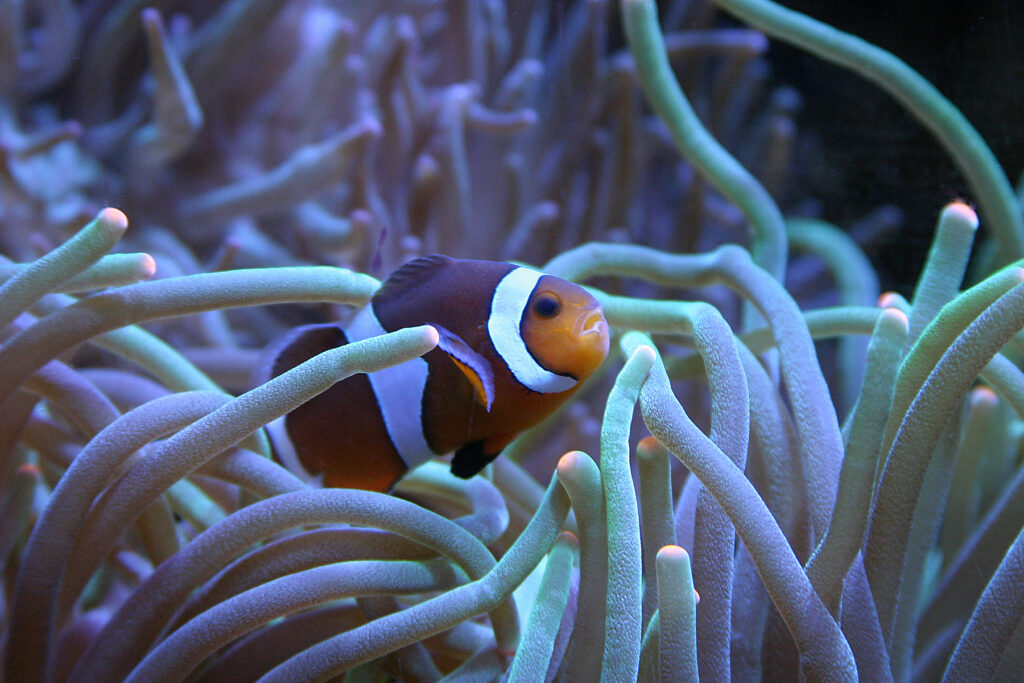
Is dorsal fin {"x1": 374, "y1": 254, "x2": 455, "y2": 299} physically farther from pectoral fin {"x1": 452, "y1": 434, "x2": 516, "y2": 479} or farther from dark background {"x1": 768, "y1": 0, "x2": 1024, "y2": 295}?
dark background {"x1": 768, "y1": 0, "x2": 1024, "y2": 295}

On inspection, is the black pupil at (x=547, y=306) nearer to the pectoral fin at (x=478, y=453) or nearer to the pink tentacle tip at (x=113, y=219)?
the pectoral fin at (x=478, y=453)

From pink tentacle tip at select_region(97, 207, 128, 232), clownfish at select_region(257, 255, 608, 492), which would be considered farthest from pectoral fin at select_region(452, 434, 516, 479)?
pink tentacle tip at select_region(97, 207, 128, 232)

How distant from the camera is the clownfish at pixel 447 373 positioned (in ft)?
1.95

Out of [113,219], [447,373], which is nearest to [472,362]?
[447,373]

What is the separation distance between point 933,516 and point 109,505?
71 centimetres

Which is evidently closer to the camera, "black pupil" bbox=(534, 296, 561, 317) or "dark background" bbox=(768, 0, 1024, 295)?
"black pupil" bbox=(534, 296, 561, 317)

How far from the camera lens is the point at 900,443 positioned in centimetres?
57

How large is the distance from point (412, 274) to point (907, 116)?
0.76m

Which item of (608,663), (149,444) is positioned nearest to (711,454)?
(608,663)

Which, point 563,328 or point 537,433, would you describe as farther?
point 537,433

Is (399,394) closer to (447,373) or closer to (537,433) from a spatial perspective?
(447,373)

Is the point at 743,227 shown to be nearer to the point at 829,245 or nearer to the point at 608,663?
the point at 829,245

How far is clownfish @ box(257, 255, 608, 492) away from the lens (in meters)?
0.60

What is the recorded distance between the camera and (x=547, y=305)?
59 cm
